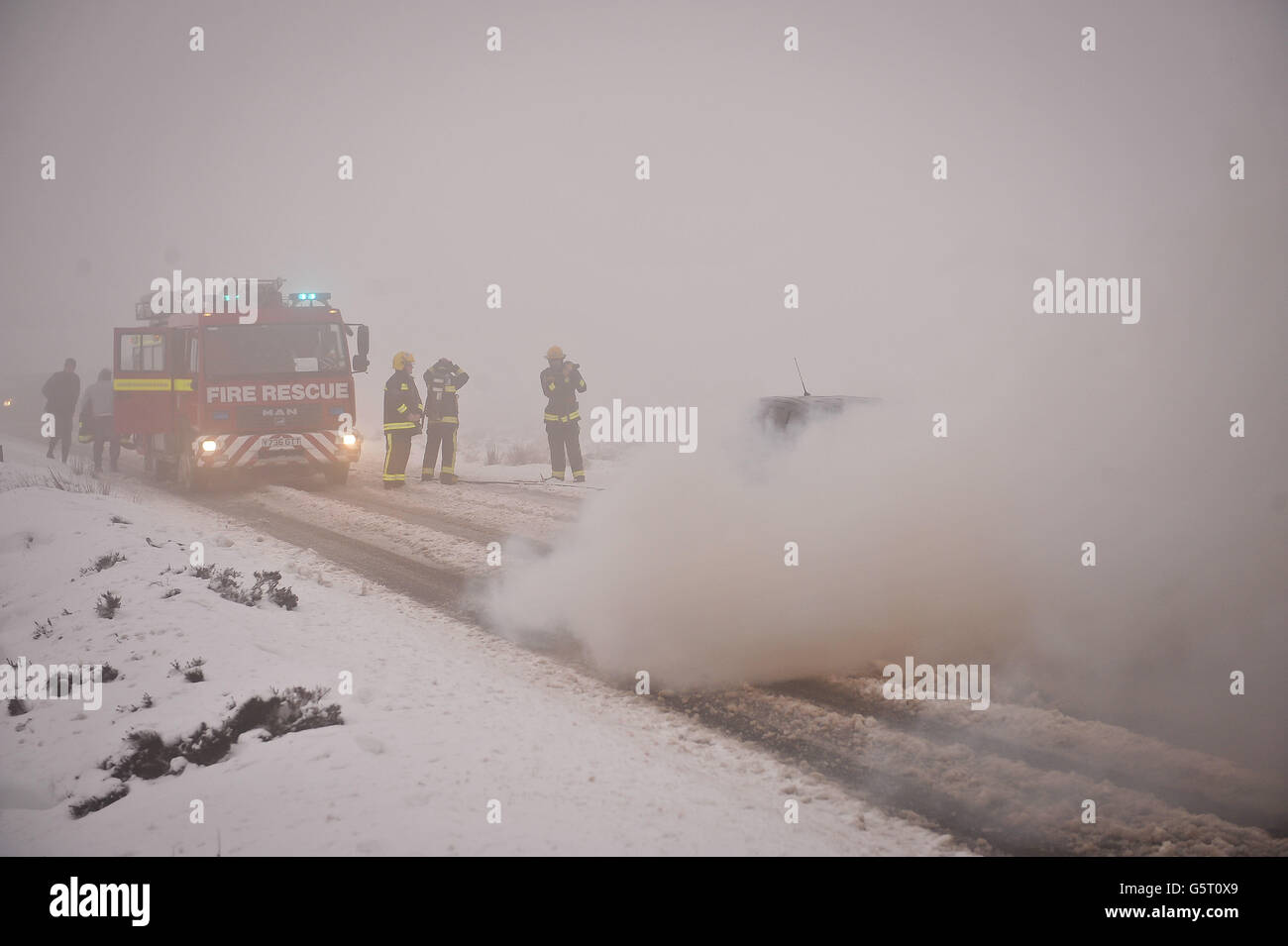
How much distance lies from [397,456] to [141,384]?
538cm

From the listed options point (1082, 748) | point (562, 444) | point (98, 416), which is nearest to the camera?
point (1082, 748)

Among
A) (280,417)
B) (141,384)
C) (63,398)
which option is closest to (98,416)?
(63,398)

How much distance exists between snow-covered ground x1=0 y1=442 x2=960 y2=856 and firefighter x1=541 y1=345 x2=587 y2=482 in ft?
25.3

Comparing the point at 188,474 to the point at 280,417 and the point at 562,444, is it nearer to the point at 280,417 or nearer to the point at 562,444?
the point at 280,417

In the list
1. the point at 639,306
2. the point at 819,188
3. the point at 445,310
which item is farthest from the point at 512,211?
the point at 639,306

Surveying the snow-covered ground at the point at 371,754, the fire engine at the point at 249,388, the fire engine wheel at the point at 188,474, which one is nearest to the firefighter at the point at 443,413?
the fire engine at the point at 249,388

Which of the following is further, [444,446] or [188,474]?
[444,446]

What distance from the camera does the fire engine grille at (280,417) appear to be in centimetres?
1432

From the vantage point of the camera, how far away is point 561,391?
15.0m

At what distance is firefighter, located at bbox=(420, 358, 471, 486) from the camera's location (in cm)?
1545

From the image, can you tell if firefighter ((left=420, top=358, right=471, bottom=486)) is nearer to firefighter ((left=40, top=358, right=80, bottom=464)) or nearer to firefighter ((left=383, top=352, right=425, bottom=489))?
firefighter ((left=383, top=352, right=425, bottom=489))

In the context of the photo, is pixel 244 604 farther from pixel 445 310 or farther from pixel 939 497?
pixel 445 310

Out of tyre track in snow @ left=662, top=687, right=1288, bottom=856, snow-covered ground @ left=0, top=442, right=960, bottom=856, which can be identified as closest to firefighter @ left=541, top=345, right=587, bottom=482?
snow-covered ground @ left=0, top=442, right=960, bottom=856
